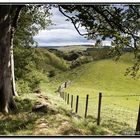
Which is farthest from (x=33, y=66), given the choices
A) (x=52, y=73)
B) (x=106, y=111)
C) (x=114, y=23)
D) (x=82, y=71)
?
(x=114, y=23)

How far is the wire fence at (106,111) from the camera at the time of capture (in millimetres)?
12344

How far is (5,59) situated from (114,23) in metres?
Result: 2.57

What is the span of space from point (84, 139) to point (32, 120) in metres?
1.50

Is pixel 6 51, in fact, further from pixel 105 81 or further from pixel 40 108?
pixel 105 81

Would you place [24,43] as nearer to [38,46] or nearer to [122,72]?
[38,46]

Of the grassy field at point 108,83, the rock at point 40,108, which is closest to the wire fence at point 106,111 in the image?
the grassy field at point 108,83

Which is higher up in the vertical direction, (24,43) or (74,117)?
(24,43)

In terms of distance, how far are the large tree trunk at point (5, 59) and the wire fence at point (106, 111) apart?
49.4 inches

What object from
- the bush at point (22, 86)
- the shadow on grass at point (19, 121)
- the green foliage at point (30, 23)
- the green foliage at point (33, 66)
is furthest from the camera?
the bush at point (22, 86)

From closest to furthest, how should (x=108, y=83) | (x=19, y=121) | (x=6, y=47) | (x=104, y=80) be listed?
(x=19, y=121) → (x=108, y=83) → (x=104, y=80) → (x=6, y=47)

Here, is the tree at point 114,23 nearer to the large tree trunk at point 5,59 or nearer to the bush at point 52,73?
the bush at point 52,73

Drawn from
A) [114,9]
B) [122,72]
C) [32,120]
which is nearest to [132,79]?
[122,72]

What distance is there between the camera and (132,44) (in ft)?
41.0

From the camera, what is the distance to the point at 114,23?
41.9 ft
